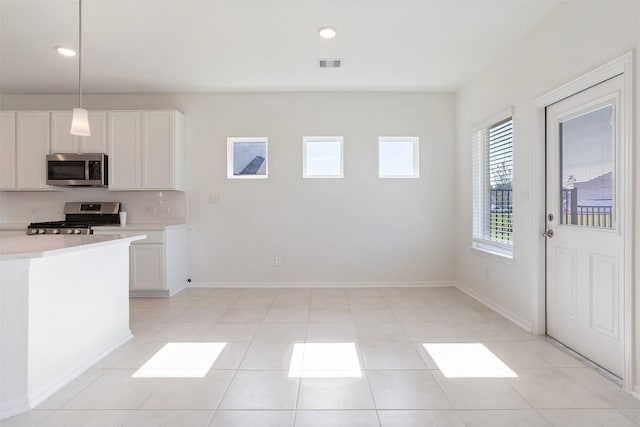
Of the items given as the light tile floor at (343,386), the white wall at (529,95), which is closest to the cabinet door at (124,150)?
the light tile floor at (343,386)

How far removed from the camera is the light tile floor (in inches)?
76.0

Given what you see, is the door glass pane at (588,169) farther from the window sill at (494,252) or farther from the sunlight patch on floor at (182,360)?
the sunlight patch on floor at (182,360)

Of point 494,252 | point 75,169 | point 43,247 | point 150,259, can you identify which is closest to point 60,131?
point 75,169

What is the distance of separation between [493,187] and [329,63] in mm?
2359

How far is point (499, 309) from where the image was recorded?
377 centimetres

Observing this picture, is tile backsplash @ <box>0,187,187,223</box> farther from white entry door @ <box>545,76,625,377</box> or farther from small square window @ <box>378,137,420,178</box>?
white entry door @ <box>545,76,625,377</box>

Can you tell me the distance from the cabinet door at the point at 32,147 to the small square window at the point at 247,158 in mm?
2384

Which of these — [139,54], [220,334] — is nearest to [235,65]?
[139,54]

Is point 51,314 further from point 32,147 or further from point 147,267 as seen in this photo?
point 32,147

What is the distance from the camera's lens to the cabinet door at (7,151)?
457 centimetres

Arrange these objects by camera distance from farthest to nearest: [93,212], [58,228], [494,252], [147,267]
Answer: [93,212] → [147,267] → [58,228] → [494,252]

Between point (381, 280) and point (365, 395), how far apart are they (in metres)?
2.92

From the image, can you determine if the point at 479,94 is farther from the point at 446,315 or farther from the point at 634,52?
→ the point at 446,315

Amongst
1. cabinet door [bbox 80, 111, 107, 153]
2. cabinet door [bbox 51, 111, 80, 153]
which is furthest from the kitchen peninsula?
cabinet door [bbox 51, 111, 80, 153]
